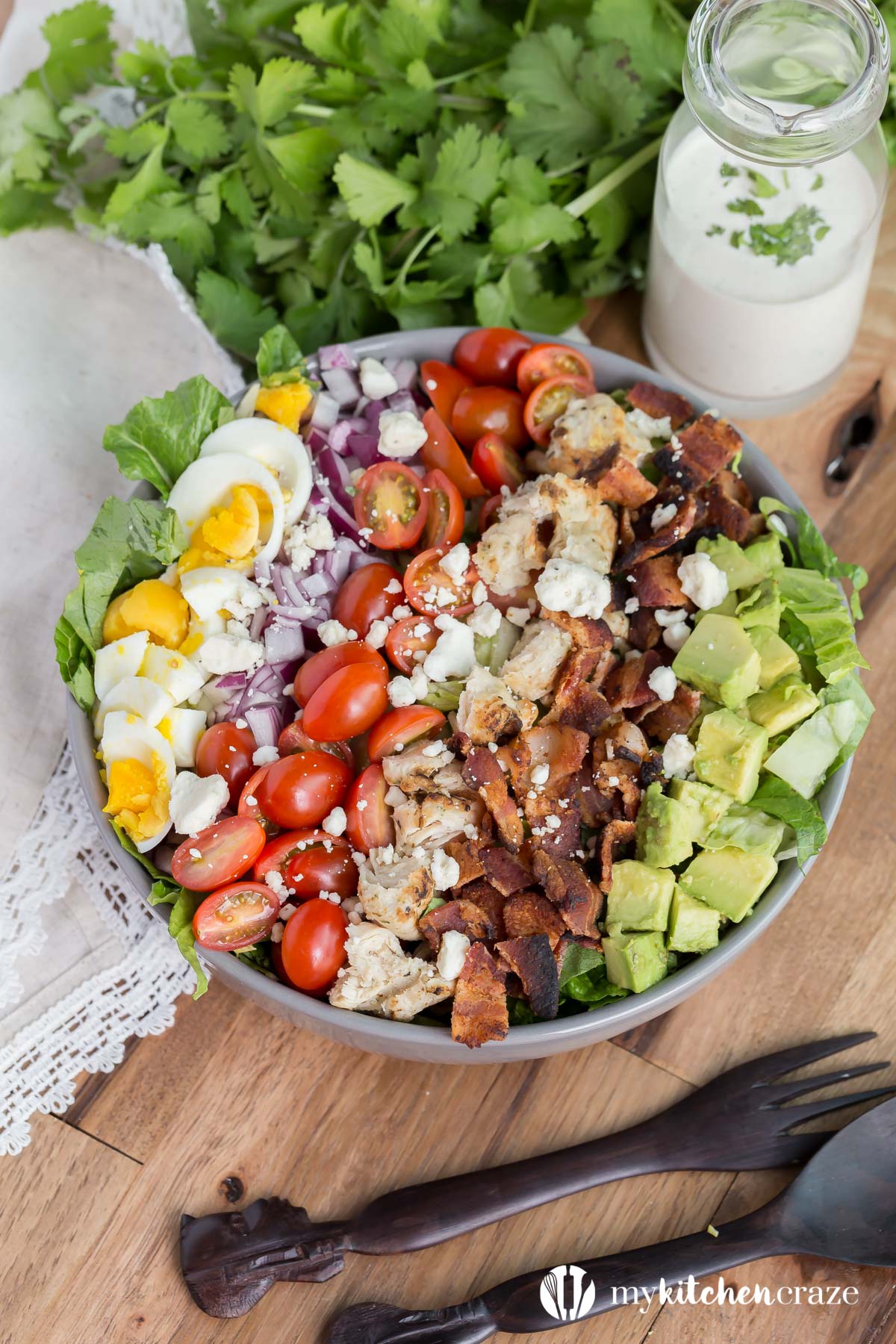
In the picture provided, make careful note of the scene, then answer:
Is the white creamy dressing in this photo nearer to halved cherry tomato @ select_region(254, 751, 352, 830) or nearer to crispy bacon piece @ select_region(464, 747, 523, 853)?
crispy bacon piece @ select_region(464, 747, 523, 853)

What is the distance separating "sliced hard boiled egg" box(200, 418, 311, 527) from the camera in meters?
2.10

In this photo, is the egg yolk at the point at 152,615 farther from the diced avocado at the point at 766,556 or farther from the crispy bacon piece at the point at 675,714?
the diced avocado at the point at 766,556

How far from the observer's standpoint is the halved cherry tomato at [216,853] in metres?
1.85

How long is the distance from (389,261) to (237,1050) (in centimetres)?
147

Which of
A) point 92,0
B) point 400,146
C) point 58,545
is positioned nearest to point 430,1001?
point 58,545

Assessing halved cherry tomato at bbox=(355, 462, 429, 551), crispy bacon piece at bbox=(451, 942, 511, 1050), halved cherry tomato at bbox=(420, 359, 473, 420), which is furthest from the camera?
halved cherry tomato at bbox=(420, 359, 473, 420)

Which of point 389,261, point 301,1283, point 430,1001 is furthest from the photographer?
point 389,261

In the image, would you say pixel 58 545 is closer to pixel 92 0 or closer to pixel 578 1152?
pixel 92 0

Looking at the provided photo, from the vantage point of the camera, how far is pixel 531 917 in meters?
1.85

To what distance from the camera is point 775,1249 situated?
1.91 metres

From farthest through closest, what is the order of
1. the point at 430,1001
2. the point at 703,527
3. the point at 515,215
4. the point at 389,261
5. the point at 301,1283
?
the point at 389,261
the point at 515,215
the point at 703,527
the point at 301,1283
the point at 430,1001

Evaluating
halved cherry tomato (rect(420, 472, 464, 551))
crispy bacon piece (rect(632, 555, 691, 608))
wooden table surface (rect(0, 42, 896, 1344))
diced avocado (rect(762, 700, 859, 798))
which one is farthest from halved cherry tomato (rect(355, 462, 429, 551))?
wooden table surface (rect(0, 42, 896, 1344))

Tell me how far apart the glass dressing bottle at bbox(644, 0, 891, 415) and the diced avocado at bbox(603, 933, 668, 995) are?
114 centimetres

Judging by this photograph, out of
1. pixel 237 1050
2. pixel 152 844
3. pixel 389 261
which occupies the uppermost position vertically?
pixel 389 261
